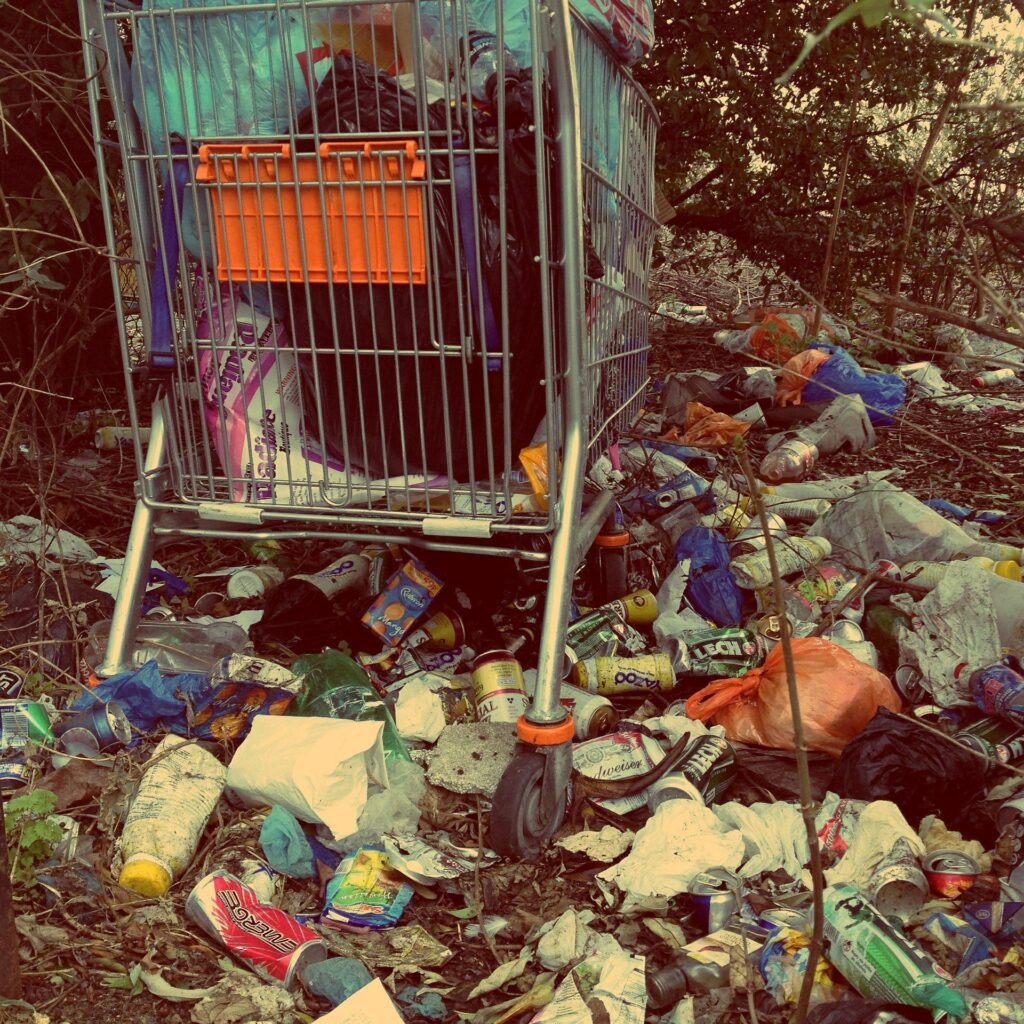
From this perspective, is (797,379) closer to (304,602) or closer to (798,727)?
(304,602)

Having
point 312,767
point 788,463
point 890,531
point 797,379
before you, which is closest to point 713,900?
point 312,767

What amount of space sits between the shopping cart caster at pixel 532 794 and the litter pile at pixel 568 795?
46 millimetres

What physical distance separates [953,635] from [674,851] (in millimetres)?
1077

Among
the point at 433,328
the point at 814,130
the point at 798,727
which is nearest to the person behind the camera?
the point at 798,727

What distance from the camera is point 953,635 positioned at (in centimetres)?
254

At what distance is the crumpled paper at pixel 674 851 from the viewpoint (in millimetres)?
1835

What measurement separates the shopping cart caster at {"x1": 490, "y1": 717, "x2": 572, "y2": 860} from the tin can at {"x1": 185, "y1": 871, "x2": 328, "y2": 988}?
40 cm

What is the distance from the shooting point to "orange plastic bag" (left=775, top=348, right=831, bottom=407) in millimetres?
5411

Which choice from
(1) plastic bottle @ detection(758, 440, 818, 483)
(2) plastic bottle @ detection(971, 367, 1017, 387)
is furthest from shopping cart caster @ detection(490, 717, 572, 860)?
(2) plastic bottle @ detection(971, 367, 1017, 387)

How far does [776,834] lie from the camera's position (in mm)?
1968

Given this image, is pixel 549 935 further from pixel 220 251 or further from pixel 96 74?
pixel 96 74

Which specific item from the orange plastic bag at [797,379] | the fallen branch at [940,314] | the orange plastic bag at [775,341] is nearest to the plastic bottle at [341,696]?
the fallen branch at [940,314]

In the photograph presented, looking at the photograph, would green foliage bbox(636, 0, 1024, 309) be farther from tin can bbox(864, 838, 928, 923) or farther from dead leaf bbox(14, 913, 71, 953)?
dead leaf bbox(14, 913, 71, 953)

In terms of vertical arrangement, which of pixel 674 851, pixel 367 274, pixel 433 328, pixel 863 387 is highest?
pixel 367 274
